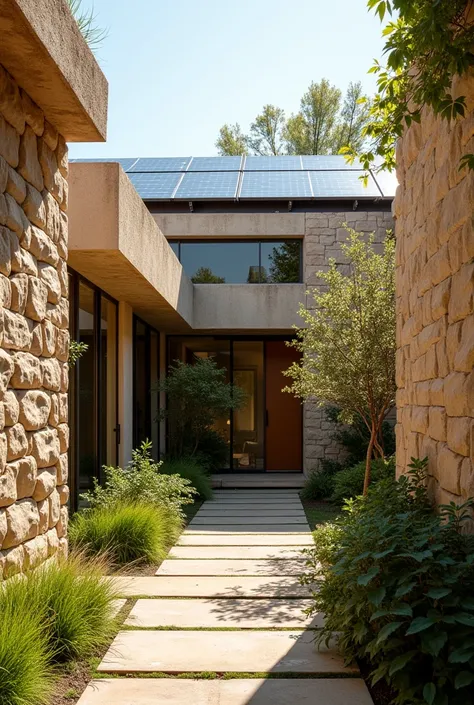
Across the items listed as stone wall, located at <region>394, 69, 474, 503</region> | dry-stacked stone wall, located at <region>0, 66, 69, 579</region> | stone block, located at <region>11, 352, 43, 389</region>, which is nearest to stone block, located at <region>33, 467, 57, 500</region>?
dry-stacked stone wall, located at <region>0, 66, 69, 579</region>

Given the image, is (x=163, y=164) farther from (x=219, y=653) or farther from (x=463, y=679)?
(x=463, y=679)

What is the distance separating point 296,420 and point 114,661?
415 inches

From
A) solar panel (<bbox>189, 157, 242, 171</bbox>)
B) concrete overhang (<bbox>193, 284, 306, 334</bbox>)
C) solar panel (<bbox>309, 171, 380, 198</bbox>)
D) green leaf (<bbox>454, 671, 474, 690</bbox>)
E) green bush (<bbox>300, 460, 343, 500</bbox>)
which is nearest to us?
green leaf (<bbox>454, 671, 474, 690</bbox>)

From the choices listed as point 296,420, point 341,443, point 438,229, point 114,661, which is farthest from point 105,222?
point 296,420

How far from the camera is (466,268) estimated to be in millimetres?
3166

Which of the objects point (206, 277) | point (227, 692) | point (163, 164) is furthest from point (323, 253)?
point (227, 692)

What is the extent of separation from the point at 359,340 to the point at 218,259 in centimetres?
560

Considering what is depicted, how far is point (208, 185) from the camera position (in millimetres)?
13562

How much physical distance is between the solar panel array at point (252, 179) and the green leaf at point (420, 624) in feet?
32.9

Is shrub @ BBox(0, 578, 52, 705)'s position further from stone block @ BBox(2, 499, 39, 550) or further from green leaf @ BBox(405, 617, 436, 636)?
green leaf @ BBox(405, 617, 436, 636)

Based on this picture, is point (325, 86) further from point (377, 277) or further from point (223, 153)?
point (377, 277)

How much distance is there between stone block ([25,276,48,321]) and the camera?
3.78 metres

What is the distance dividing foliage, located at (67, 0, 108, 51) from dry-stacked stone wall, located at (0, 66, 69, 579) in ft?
2.18

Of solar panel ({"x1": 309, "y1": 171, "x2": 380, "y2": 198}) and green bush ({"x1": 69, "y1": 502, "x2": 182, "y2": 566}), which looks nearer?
green bush ({"x1": 69, "y1": 502, "x2": 182, "y2": 566})
